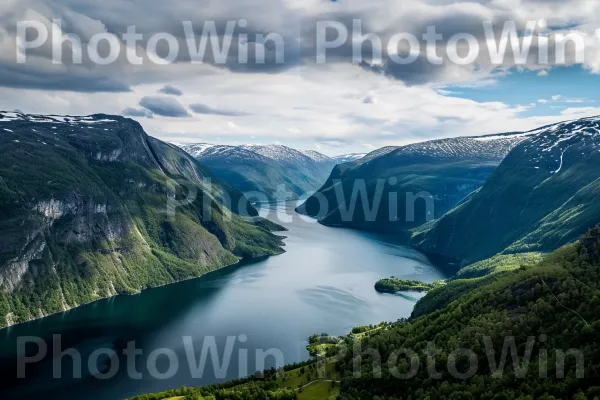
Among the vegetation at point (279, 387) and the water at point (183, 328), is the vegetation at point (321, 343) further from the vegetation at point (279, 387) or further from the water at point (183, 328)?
the vegetation at point (279, 387)

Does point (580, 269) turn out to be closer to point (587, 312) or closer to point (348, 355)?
point (587, 312)

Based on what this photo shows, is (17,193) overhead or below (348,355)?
overhead

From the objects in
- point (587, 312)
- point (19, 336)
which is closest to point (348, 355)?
point (587, 312)

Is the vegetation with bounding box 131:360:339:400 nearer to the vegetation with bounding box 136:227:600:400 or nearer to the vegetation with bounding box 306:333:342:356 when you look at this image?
the vegetation with bounding box 136:227:600:400

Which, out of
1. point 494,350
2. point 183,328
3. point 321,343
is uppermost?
point 494,350

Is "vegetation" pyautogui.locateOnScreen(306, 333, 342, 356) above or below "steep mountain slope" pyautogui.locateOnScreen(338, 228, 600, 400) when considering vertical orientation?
below

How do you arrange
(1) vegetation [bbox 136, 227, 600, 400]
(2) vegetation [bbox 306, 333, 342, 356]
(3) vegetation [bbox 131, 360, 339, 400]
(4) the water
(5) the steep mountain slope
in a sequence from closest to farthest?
1. (5) the steep mountain slope
2. (1) vegetation [bbox 136, 227, 600, 400]
3. (3) vegetation [bbox 131, 360, 339, 400]
4. (4) the water
5. (2) vegetation [bbox 306, 333, 342, 356]

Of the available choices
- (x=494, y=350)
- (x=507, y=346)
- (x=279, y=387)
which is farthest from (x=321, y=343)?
(x=507, y=346)

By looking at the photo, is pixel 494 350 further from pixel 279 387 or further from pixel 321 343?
pixel 321 343

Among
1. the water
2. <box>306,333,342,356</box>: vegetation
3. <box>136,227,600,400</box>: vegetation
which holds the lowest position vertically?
the water

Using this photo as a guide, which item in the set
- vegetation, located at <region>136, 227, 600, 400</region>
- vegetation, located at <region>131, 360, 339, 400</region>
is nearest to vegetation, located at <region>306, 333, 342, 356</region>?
vegetation, located at <region>131, 360, 339, 400</region>

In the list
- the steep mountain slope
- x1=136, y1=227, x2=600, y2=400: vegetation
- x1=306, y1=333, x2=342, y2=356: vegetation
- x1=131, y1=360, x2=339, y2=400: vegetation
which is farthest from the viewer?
x1=306, y1=333, x2=342, y2=356: vegetation
